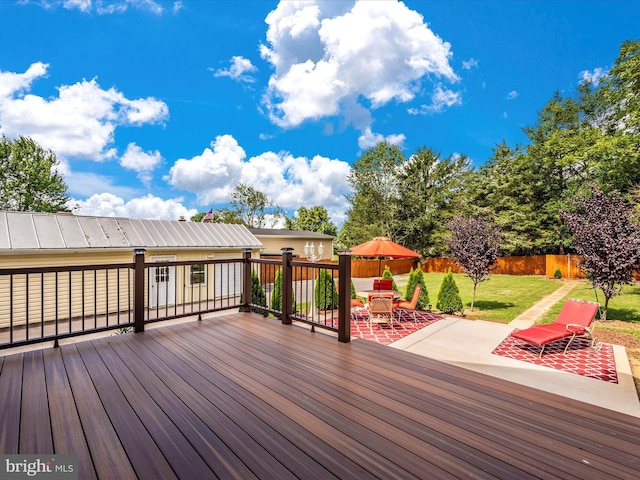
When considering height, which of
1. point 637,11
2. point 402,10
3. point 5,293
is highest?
point 637,11

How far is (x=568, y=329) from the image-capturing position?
468 centimetres

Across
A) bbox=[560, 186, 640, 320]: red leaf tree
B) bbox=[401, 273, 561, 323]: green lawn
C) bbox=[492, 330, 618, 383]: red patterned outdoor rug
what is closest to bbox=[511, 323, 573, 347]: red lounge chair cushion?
bbox=[492, 330, 618, 383]: red patterned outdoor rug

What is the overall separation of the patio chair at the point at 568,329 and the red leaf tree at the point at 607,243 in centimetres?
158

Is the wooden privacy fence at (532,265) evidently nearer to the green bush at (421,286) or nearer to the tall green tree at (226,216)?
the green bush at (421,286)

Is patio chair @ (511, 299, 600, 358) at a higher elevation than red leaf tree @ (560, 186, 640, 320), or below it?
below

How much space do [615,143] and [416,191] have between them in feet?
36.7

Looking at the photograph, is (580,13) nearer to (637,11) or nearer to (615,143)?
(637,11)

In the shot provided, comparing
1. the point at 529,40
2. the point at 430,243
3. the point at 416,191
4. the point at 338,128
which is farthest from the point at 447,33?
the point at 338,128

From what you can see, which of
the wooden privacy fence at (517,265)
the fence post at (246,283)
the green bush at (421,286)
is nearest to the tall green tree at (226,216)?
the wooden privacy fence at (517,265)

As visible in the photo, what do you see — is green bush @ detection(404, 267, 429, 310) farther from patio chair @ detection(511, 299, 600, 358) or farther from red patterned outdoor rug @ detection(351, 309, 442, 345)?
patio chair @ detection(511, 299, 600, 358)

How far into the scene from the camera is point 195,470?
1525mm

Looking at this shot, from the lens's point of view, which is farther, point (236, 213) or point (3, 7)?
point (236, 213)

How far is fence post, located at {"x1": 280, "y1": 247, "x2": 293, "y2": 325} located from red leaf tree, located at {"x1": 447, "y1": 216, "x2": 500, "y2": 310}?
4654 millimetres

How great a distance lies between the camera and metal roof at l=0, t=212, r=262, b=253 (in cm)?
844
